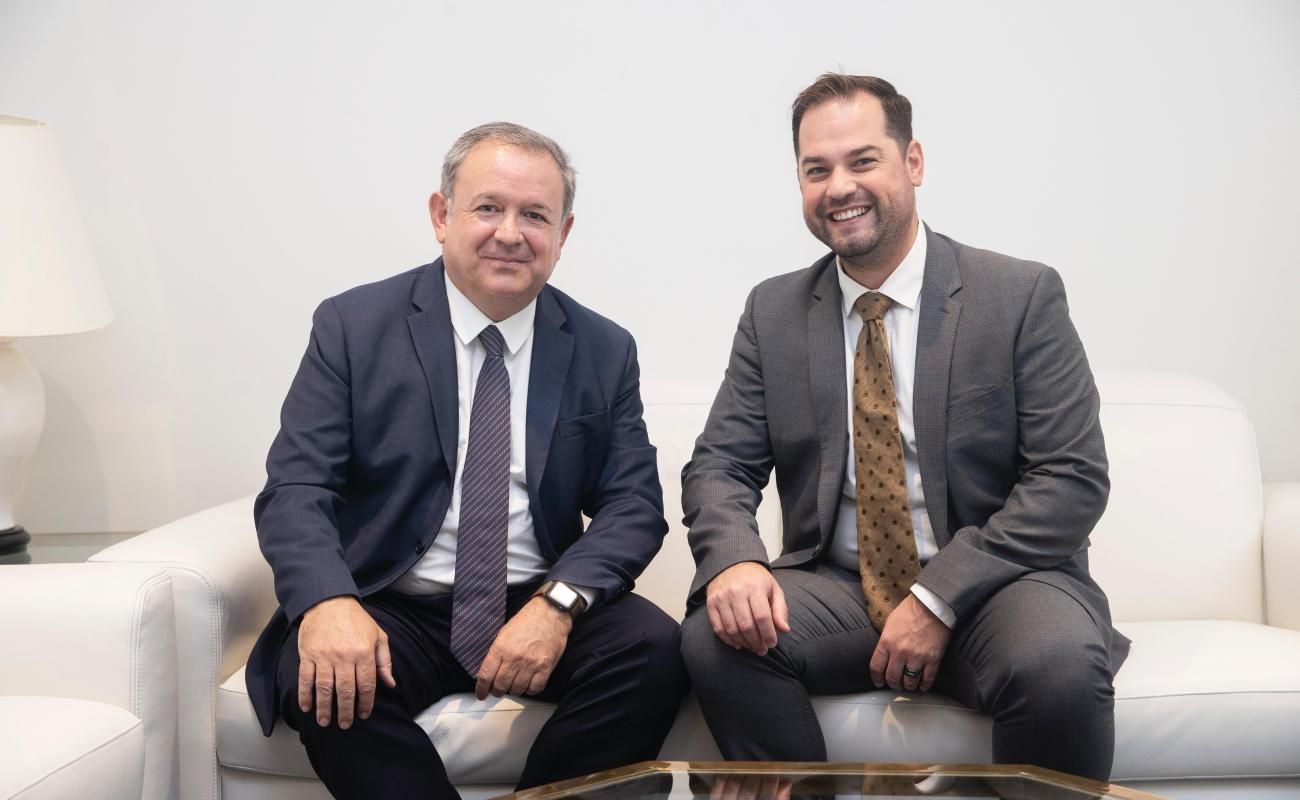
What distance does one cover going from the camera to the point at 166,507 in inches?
125

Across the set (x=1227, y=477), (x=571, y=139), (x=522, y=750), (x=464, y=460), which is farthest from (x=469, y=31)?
(x=1227, y=477)

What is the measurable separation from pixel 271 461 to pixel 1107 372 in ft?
6.00

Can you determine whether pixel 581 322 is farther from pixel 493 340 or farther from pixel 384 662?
pixel 384 662

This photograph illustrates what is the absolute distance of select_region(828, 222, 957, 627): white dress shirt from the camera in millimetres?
2213

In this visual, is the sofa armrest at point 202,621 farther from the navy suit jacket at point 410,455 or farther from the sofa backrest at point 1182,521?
the sofa backrest at point 1182,521

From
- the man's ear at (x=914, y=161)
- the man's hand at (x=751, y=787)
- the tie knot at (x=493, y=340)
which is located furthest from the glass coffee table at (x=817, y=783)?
the man's ear at (x=914, y=161)

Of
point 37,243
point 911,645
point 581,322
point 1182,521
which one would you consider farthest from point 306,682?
point 1182,521

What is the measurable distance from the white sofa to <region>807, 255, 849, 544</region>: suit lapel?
353mm

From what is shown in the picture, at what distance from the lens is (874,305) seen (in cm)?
225

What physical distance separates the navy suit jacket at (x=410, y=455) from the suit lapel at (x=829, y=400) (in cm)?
31

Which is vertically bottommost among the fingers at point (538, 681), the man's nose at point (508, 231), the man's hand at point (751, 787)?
the man's hand at point (751, 787)

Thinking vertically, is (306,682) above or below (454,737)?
above

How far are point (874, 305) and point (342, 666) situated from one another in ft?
3.60

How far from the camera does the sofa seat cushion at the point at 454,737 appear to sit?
203 centimetres
